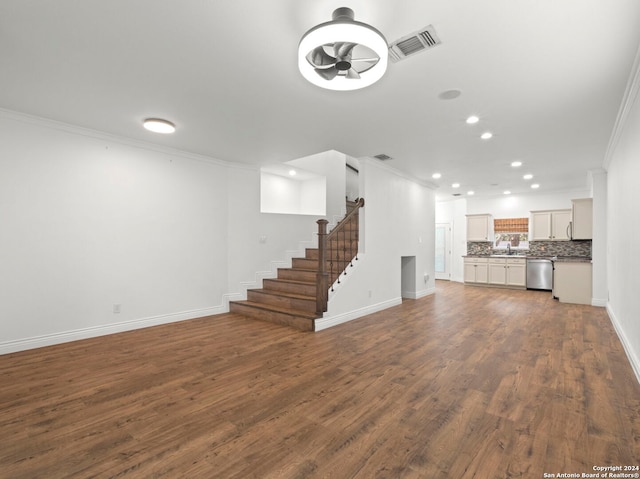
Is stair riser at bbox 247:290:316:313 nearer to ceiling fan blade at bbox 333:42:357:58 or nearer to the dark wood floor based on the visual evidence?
the dark wood floor

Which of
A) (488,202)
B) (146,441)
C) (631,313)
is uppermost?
(488,202)

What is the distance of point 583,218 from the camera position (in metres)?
7.00

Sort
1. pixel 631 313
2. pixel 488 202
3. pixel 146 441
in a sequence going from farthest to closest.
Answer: pixel 488 202 < pixel 631 313 < pixel 146 441

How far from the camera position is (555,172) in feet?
21.1

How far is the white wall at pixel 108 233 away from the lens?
3598 mm

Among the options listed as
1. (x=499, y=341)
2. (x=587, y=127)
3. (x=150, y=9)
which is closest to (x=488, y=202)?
(x=587, y=127)

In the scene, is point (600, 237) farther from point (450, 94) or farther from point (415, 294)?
point (450, 94)

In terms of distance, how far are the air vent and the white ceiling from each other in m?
0.05

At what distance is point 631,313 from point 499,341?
1311 millimetres

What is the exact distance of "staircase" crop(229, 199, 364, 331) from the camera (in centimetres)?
462

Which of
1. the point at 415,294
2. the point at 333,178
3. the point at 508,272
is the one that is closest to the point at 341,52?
the point at 333,178

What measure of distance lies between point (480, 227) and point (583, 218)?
2.76 metres

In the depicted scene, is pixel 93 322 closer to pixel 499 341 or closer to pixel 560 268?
pixel 499 341

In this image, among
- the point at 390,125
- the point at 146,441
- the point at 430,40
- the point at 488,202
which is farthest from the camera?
the point at 488,202
